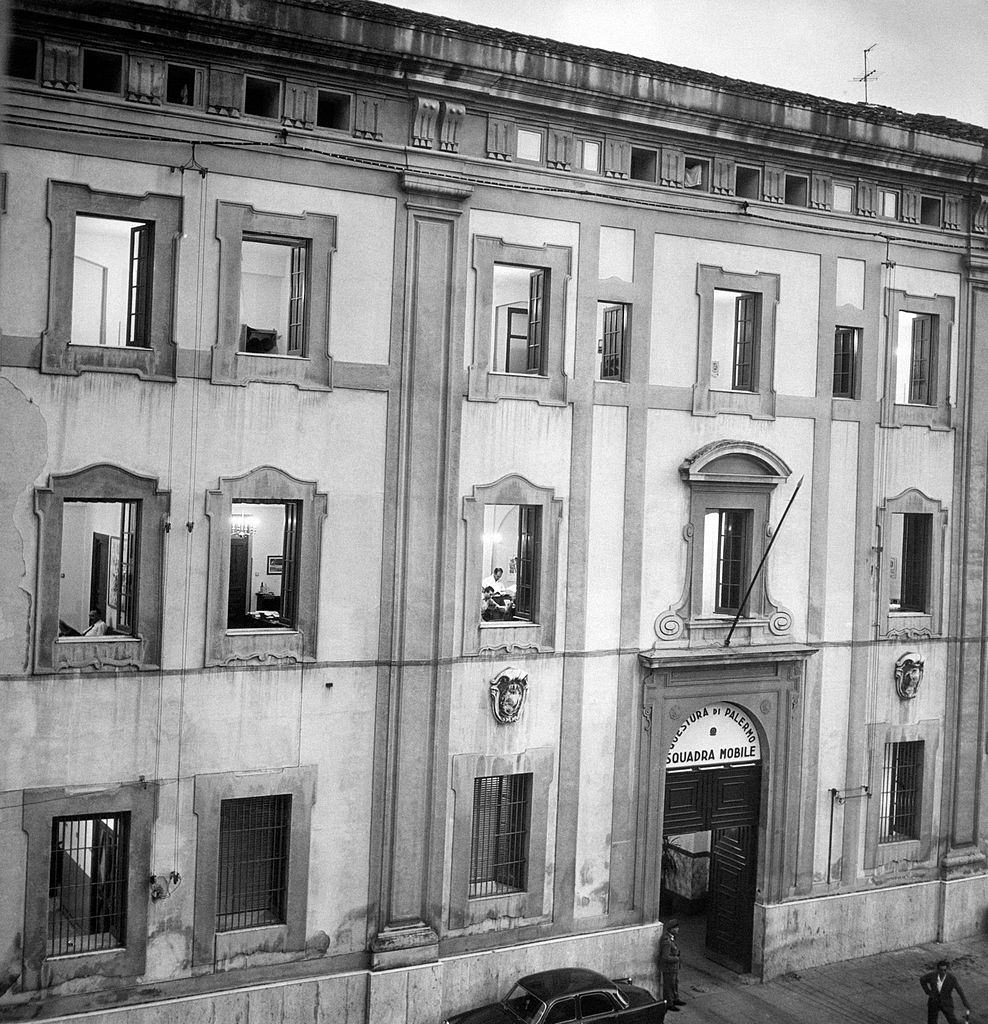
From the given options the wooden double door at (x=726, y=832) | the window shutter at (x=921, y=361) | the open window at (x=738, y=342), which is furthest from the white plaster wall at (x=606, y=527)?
the window shutter at (x=921, y=361)

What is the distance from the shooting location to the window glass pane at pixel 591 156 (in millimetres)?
19703

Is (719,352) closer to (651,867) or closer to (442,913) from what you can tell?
(651,867)

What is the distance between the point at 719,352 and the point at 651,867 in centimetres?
874

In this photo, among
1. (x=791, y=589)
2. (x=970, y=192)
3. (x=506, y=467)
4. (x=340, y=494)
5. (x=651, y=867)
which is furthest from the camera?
(x=970, y=192)

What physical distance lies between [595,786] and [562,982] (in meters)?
3.28

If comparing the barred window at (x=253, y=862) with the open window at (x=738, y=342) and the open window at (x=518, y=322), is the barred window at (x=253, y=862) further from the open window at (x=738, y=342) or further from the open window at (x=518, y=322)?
the open window at (x=738, y=342)

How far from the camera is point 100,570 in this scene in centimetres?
1716

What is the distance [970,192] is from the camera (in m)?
23.4

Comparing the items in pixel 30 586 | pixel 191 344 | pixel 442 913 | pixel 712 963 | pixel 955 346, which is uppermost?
pixel 955 346

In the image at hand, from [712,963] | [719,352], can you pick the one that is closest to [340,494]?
[719,352]

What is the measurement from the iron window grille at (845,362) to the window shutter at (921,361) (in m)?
1.59

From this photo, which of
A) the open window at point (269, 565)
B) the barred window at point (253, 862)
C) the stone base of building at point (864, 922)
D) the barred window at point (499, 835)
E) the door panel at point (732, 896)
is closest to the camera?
the open window at point (269, 565)

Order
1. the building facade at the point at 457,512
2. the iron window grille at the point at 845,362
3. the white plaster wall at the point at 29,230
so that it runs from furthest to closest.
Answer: the iron window grille at the point at 845,362 → the building facade at the point at 457,512 → the white plaster wall at the point at 29,230

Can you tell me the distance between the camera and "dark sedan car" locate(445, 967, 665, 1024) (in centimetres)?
1734
